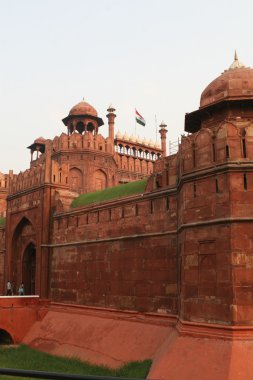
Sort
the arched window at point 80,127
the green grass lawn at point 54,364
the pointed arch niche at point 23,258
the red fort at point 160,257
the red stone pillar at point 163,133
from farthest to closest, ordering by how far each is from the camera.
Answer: the red stone pillar at point 163,133 → the arched window at point 80,127 → the pointed arch niche at point 23,258 → the green grass lawn at point 54,364 → the red fort at point 160,257

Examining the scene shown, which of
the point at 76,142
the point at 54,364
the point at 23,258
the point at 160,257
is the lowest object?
the point at 54,364

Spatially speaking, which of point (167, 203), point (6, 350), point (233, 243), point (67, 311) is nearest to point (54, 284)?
point (67, 311)

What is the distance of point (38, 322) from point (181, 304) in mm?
9774

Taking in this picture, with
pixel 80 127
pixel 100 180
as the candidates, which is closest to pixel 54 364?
pixel 100 180

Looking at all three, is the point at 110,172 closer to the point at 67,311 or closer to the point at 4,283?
the point at 4,283

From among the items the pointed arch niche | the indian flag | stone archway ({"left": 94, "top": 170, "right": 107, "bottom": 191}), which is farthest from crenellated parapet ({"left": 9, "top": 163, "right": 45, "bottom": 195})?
the indian flag

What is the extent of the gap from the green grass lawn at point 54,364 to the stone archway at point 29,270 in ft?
15.6

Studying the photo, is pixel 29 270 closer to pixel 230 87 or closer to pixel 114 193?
pixel 114 193

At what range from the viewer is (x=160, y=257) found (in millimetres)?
13180

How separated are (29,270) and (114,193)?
836 centimetres

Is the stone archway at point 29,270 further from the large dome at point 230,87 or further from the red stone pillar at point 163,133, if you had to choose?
the red stone pillar at point 163,133

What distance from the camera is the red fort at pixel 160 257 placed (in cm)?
936

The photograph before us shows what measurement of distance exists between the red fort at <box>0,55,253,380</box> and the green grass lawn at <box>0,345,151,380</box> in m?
0.41

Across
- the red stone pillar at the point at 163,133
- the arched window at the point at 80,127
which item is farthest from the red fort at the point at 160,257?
the red stone pillar at the point at 163,133
